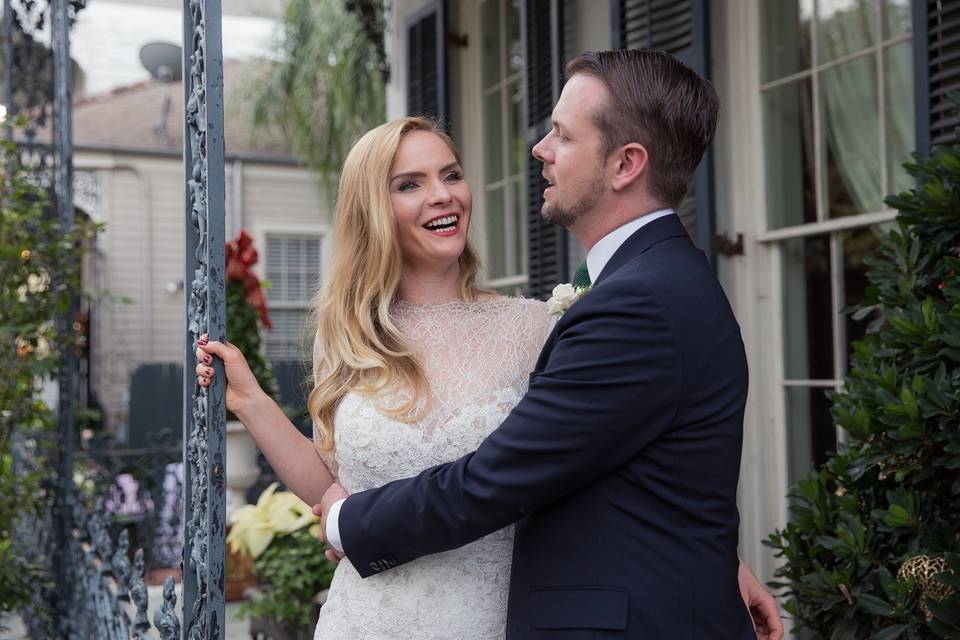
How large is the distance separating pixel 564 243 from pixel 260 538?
191cm

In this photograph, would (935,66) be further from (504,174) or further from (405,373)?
(504,174)

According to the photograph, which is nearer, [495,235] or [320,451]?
[320,451]

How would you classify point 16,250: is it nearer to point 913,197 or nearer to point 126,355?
point 913,197

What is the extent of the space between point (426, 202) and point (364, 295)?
0.83ft

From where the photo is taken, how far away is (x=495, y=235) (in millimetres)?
6242

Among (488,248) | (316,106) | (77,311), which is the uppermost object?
(316,106)

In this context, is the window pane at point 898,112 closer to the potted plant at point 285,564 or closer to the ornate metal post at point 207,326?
the ornate metal post at point 207,326

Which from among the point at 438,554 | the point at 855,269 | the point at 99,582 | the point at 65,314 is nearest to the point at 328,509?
the point at 438,554

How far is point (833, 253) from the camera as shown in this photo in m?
3.78

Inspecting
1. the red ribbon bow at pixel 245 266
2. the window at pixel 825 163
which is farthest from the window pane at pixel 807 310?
the red ribbon bow at pixel 245 266

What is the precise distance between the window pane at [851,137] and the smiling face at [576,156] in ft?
7.04

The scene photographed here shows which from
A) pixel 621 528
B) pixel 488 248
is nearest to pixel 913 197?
pixel 621 528

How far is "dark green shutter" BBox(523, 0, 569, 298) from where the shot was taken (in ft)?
15.8

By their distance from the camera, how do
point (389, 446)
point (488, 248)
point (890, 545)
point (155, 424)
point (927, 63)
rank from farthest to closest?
1. point (155, 424)
2. point (488, 248)
3. point (927, 63)
4. point (890, 545)
5. point (389, 446)
